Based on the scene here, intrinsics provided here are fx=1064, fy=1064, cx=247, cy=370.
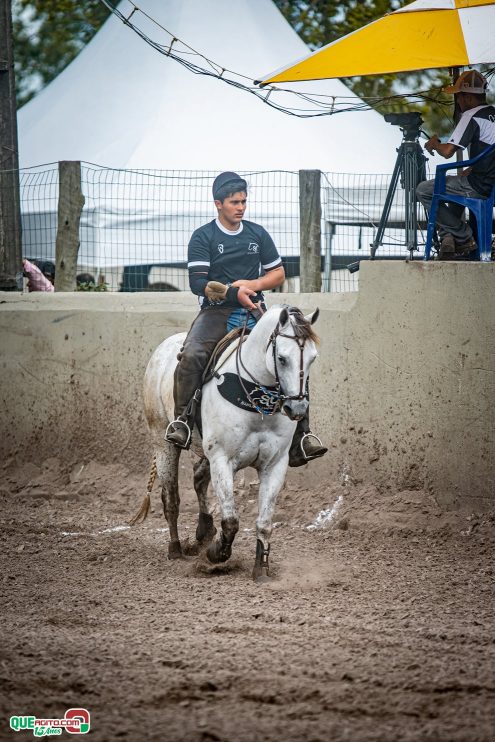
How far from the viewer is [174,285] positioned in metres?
13.1

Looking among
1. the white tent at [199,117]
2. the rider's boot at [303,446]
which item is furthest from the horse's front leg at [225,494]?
the white tent at [199,117]

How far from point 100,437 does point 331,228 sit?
3259 millimetres

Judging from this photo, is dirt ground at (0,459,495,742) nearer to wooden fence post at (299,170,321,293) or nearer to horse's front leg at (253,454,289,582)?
horse's front leg at (253,454,289,582)

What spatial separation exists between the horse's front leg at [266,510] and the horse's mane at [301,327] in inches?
44.1

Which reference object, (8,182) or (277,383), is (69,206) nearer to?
(8,182)

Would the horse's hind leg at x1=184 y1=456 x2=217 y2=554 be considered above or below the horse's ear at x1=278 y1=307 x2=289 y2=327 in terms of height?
below

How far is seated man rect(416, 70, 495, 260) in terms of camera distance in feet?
29.5

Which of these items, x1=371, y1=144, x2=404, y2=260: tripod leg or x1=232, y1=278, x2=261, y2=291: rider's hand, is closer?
x1=232, y1=278, x2=261, y2=291: rider's hand

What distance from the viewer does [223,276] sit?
7.89 meters

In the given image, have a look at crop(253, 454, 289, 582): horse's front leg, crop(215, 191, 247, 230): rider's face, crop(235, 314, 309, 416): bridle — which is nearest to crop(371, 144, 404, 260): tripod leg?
crop(215, 191, 247, 230): rider's face

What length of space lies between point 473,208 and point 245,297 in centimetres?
251

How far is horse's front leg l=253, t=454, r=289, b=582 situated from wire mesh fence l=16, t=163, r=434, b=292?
11.4 feet

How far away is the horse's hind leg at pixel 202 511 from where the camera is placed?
8484mm

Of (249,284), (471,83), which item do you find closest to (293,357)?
(249,284)
